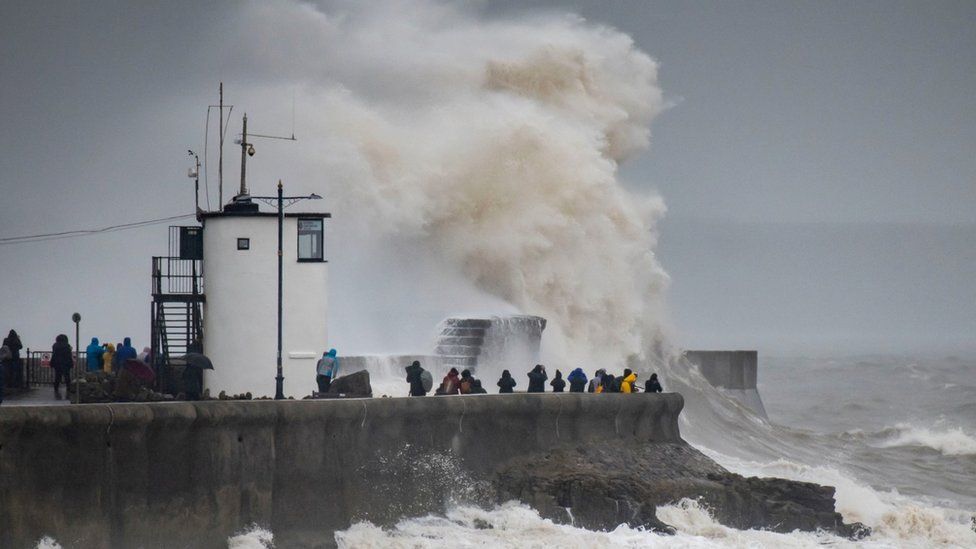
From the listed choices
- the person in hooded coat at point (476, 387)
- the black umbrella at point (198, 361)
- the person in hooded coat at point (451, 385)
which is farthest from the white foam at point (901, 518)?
the black umbrella at point (198, 361)

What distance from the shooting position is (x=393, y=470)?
20859 mm

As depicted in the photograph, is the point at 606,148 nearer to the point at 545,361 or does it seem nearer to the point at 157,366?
the point at 545,361

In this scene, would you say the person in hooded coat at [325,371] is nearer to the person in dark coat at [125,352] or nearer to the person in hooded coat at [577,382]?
the person in dark coat at [125,352]

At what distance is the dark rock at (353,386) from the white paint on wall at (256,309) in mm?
840

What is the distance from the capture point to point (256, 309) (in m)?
22.6

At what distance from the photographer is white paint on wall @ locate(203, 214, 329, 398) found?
22484 mm

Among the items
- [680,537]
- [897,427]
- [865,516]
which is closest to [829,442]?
[897,427]

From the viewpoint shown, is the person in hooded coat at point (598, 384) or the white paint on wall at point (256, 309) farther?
the person in hooded coat at point (598, 384)

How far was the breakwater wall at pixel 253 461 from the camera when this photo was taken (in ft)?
55.0

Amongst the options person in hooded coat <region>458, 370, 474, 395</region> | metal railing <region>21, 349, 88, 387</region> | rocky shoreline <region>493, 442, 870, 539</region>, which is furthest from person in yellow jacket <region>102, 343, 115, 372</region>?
rocky shoreline <region>493, 442, 870, 539</region>

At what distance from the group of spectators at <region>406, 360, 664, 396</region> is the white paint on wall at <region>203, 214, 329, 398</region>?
140 cm

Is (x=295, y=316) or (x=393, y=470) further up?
(x=295, y=316)

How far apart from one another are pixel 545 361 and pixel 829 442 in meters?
8.00

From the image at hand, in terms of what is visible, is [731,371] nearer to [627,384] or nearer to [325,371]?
[627,384]
